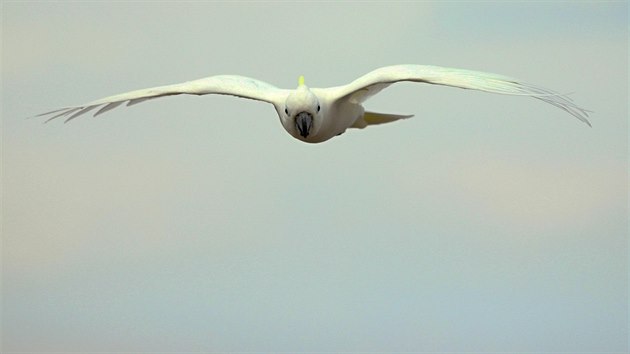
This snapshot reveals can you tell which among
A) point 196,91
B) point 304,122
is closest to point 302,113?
point 304,122

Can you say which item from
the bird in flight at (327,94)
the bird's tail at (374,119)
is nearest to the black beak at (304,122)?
the bird in flight at (327,94)

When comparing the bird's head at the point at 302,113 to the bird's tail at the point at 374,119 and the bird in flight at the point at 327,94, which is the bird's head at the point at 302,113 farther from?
the bird's tail at the point at 374,119

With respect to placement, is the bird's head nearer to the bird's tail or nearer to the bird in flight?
the bird in flight

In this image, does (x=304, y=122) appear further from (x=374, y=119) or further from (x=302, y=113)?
(x=374, y=119)

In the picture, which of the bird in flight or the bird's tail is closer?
the bird in flight

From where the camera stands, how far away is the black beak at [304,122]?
9.46 m

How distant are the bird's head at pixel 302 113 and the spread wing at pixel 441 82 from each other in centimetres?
33

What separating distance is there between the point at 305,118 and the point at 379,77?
629mm

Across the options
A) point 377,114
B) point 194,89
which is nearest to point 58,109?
point 194,89

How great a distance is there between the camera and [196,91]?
10.4 meters

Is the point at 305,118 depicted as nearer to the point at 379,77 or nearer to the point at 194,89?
the point at 379,77

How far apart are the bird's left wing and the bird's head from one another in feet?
1.89

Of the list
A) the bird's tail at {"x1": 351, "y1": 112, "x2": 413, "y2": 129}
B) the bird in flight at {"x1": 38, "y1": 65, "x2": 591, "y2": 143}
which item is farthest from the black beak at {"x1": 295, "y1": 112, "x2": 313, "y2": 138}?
the bird's tail at {"x1": 351, "y1": 112, "x2": 413, "y2": 129}

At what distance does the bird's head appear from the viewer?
9.43 m
